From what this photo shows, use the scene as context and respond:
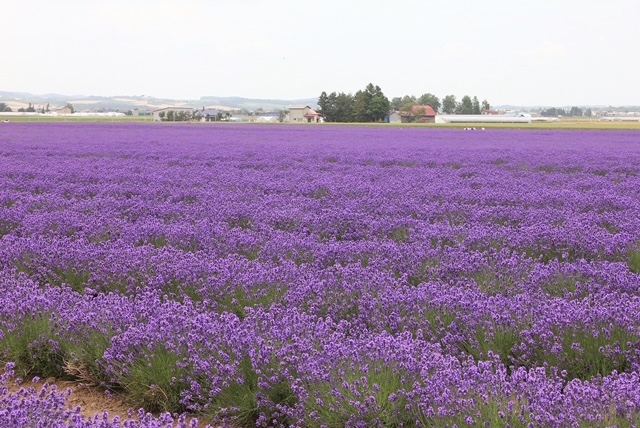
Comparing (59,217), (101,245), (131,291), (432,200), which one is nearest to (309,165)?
(432,200)

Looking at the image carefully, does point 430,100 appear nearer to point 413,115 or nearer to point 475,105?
point 475,105

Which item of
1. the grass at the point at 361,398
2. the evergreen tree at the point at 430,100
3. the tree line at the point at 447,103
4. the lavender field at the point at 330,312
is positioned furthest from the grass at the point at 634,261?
the evergreen tree at the point at 430,100

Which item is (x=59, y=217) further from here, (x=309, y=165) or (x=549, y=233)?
(x=309, y=165)

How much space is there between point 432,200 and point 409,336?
5772 millimetres

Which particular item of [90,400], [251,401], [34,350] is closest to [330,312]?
[251,401]

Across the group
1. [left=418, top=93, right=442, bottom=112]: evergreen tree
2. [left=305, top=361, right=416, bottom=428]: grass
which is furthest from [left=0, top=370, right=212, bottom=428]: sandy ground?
[left=418, top=93, right=442, bottom=112]: evergreen tree

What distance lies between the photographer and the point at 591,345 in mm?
3533

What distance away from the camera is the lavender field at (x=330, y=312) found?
293cm

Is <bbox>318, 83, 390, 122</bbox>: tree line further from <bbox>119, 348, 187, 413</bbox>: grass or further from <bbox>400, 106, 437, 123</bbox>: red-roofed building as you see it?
<bbox>119, 348, 187, 413</bbox>: grass

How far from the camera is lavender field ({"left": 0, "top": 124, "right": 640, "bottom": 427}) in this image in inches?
115

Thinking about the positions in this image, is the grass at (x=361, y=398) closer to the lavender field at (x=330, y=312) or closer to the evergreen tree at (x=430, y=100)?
the lavender field at (x=330, y=312)

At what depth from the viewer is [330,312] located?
14.1 ft

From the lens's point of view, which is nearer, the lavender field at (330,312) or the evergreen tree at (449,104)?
the lavender field at (330,312)

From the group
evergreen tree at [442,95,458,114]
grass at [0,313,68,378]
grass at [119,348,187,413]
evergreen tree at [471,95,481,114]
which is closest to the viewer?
grass at [119,348,187,413]
